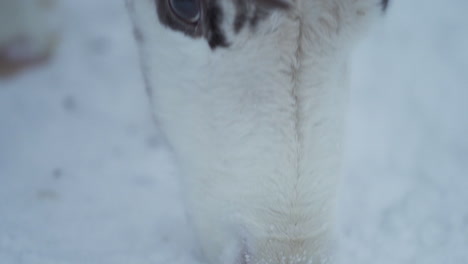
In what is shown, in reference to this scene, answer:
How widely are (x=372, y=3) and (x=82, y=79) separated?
158cm

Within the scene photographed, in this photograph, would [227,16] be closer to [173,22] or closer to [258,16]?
[258,16]

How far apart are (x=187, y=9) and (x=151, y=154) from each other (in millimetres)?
1018

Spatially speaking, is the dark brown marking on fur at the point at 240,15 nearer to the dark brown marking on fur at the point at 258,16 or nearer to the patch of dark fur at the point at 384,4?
the dark brown marking on fur at the point at 258,16

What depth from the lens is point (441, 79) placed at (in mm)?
2326

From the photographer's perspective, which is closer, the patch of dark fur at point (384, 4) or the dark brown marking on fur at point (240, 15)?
the dark brown marking on fur at point (240, 15)

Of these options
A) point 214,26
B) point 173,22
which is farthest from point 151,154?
point 214,26

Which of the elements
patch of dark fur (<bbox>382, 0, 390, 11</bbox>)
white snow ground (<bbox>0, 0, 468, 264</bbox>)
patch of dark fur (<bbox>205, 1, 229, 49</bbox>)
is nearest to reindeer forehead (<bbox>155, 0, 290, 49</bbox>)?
patch of dark fur (<bbox>205, 1, 229, 49</bbox>)

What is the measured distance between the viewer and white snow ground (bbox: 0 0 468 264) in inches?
66.0

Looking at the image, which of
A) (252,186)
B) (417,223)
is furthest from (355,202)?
(252,186)

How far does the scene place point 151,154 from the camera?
2111 millimetres

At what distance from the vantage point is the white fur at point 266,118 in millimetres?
1111

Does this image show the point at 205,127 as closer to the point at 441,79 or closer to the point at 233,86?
the point at 233,86

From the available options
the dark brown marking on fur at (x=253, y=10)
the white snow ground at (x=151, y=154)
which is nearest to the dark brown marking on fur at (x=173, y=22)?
the dark brown marking on fur at (x=253, y=10)

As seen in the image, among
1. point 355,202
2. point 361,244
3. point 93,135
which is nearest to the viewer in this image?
point 361,244
